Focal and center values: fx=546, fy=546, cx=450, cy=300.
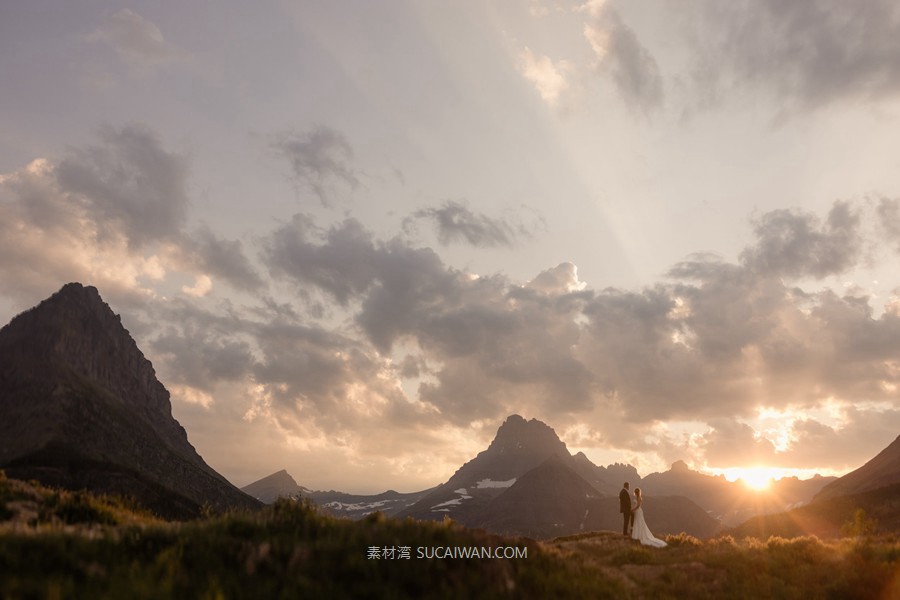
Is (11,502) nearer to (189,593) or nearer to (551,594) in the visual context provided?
(189,593)

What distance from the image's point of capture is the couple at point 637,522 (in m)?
27.3

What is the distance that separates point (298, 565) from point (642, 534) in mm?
24337

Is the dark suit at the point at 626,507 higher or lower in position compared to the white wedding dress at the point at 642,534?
higher

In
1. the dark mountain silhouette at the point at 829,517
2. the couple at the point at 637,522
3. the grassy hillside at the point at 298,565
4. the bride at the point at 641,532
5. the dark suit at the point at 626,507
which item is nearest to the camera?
the grassy hillside at the point at 298,565

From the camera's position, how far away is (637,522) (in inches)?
1156

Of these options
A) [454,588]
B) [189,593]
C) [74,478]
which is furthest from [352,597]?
[74,478]

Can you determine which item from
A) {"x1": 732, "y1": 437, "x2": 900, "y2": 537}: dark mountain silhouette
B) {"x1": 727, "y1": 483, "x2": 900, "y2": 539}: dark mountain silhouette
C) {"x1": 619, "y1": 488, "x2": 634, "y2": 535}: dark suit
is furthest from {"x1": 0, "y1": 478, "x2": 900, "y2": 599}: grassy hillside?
{"x1": 727, "y1": 483, "x2": 900, "y2": 539}: dark mountain silhouette

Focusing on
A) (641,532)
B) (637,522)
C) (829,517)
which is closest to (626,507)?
(637,522)

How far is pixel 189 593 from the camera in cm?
795

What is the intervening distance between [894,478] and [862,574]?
22651 cm

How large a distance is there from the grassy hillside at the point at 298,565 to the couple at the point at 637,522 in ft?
34.6

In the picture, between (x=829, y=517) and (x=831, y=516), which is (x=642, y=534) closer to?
(x=829, y=517)

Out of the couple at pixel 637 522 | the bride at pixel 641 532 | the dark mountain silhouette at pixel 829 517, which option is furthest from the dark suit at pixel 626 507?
the dark mountain silhouette at pixel 829 517

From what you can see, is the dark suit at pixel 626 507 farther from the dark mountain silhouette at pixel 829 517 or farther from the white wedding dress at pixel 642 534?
the dark mountain silhouette at pixel 829 517
